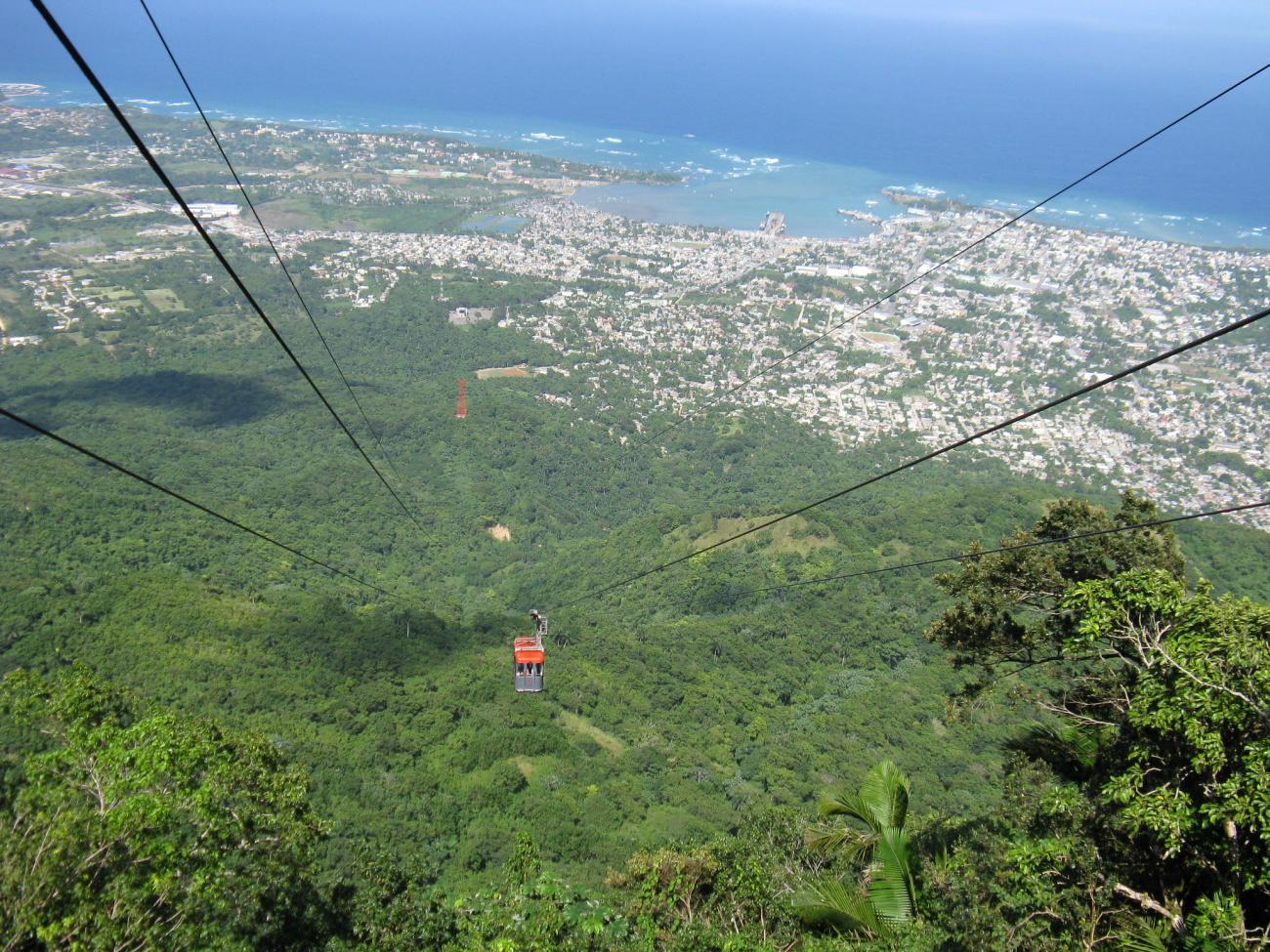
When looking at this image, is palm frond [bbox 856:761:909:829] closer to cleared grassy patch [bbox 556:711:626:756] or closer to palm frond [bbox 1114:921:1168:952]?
palm frond [bbox 1114:921:1168:952]

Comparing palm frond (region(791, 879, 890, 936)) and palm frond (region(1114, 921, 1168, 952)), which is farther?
palm frond (region(791, 879, 890, 936))

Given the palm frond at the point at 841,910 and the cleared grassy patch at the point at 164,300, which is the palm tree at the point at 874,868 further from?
the cleared grassy patch at the point at 164,300

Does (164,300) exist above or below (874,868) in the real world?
above

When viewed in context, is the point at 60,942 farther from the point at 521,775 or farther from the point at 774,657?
the point at 774,657

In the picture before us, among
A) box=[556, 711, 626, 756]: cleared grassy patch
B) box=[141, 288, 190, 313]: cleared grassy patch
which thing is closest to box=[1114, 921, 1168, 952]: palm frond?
box=[556, 711, 626, 756]: cleared grassy patch

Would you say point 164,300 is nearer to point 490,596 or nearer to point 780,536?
point 490,596

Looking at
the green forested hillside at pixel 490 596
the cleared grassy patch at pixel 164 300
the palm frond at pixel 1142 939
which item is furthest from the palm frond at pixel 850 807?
the cleared grassy patch at pixel 164 300

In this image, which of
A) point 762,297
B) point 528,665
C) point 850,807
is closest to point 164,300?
point 762,297
